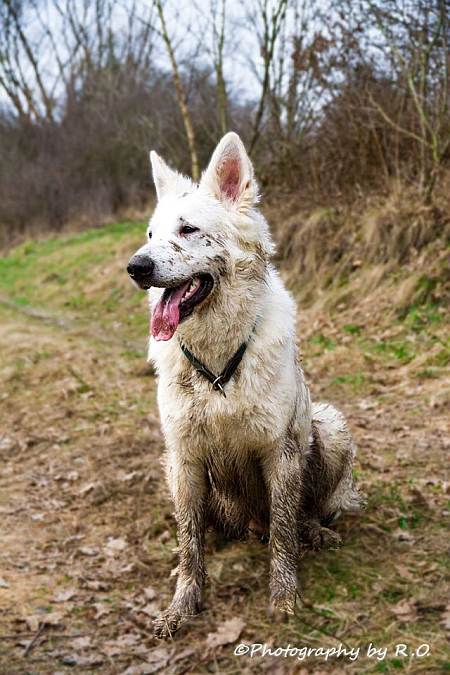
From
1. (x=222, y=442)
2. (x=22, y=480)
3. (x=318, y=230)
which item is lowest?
(x=22, y=480)

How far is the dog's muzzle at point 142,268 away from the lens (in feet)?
9.11

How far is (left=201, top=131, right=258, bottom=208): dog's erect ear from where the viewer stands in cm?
311

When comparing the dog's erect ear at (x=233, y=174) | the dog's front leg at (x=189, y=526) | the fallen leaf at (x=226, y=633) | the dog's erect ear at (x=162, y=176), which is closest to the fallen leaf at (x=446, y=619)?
the fallen leaf at (x=226, y=633)

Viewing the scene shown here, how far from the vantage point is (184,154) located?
50.9ft

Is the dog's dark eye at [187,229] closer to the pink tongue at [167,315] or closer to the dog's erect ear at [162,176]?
the pink tongue at [167,315]

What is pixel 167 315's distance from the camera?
289cm

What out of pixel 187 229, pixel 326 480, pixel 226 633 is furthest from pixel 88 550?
pixel 187 229

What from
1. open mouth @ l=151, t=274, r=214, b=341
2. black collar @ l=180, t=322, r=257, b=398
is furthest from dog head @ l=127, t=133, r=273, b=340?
black collar @ l=180, t=322, r=257, b=398

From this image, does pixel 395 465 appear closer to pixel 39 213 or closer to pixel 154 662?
pixel 154 662

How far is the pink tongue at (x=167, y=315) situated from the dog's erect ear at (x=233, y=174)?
0.52 m

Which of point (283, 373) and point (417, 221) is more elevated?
point (417, 221)

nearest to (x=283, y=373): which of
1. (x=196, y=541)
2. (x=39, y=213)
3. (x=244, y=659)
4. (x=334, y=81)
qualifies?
(x=196, y=541)

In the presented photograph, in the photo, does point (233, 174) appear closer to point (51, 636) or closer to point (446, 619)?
point (446, 619)

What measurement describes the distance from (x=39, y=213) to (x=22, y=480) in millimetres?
17292
